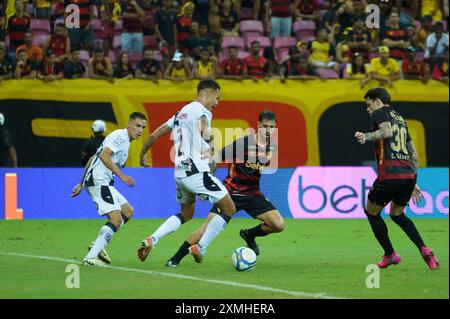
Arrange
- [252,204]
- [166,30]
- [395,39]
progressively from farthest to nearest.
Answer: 1. [395,39]
2. [166,30]
3. [252,204]

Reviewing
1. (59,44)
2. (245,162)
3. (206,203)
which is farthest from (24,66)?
(245,162)

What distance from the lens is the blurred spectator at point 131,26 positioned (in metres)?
20.6

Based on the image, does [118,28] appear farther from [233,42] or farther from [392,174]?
[392,174]

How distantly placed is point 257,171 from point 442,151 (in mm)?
10621

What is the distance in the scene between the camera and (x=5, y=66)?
763 inches

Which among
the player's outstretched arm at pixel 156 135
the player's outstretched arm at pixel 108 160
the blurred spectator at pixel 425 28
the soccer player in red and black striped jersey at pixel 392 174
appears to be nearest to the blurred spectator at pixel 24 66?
the player's outstretched arm at pixel 108 160

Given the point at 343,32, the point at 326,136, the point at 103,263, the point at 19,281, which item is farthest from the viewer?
the point at 343,32

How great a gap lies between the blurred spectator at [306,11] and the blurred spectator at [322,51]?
1.26 metres

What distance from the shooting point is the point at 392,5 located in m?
23.8

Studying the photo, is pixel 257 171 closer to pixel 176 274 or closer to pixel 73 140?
pixel 176 274

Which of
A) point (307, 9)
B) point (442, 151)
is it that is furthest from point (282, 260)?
point (307, 9)

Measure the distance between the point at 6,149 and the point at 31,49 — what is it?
218 cm

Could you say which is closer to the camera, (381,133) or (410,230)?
(381,133)

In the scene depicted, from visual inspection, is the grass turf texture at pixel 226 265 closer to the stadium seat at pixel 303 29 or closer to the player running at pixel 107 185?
the player running at pixel 107 185
